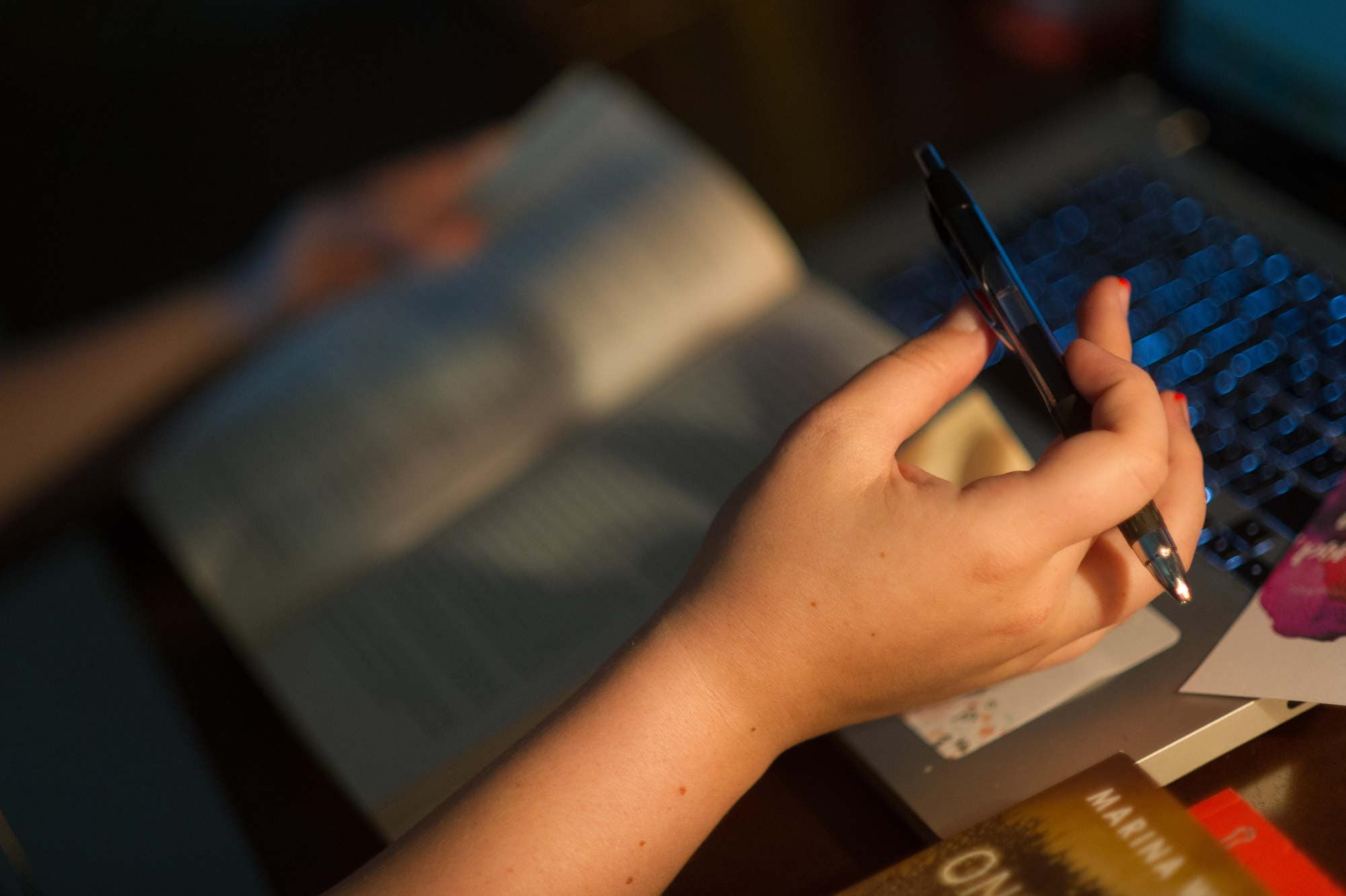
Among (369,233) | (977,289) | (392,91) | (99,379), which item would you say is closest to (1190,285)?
(977,289)

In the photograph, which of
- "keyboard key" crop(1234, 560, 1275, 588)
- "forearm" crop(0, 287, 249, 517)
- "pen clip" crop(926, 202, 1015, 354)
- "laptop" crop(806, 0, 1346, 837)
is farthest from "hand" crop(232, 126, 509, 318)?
"keyboard key" crop(1234, 560, 1275, 588)

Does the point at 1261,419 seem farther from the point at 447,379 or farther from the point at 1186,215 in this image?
the point at 447,379

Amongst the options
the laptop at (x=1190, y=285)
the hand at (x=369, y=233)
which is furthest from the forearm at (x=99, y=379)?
the laptop at (x=1190, y=285)

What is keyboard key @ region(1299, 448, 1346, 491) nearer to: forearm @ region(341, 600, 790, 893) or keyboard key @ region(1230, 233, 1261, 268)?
keyboard key @ region(1230, 233, 1261, 268)

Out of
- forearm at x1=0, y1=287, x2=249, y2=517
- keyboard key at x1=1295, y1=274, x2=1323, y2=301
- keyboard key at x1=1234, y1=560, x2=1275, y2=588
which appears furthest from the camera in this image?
forearm at x1=0, y1=287, x2=249, y2=517

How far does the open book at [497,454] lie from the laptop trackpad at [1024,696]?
0.15 m

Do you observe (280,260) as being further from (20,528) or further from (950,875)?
(950,875)

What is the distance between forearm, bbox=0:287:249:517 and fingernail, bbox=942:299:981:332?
1.84 feet

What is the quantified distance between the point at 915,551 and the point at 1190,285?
332 millimetres

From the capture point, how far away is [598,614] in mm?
550

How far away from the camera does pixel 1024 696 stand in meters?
0.45

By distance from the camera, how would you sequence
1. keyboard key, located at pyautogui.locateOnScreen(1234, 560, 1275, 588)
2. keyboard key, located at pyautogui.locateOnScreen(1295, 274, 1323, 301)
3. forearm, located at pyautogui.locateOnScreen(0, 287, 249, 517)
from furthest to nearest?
forearm, located at pyautogui.locateOnScreen(0, 287, 249, 517)
keyboard key, located at pyautogui.locateOnScreen(1295, 274, 1323, 301)
keyboard key, located at pyautogui.locateOnScreen(1234, 560, 1275, 588)

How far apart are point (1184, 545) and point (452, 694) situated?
0.32 m

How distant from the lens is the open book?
55cm
